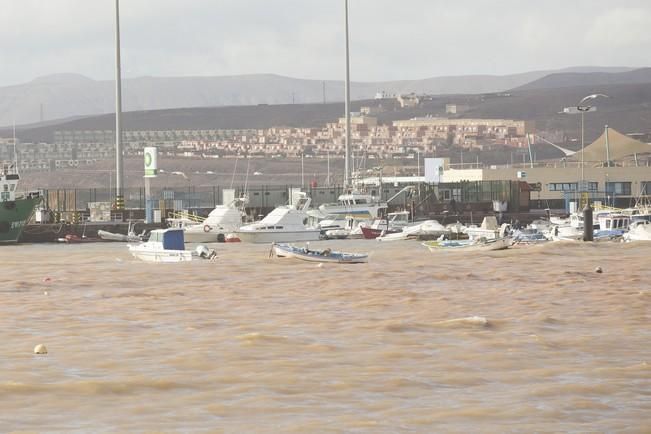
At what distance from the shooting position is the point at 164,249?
59.3 metres

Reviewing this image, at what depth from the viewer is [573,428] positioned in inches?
768

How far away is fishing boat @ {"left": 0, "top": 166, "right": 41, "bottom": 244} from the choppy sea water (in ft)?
133

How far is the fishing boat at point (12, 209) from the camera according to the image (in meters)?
87.8

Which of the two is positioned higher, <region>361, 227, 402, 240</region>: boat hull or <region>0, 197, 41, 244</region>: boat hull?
<region>0, 197, 41, 244</region>: boat hull

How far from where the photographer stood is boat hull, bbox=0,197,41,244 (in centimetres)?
8769

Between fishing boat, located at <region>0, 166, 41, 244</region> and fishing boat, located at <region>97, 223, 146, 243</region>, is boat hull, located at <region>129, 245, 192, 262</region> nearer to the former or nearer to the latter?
fishing boat, located at <region>97, 223, 146, 243</region>

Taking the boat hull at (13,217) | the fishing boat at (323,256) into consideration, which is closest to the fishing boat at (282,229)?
the boat hull at (13,217)

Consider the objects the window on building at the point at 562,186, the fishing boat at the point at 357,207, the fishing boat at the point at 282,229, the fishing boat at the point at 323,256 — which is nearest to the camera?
the fishing boat at the point at 323,256

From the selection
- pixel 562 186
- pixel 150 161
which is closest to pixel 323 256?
pixel 150 161

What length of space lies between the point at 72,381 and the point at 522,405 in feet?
23.6

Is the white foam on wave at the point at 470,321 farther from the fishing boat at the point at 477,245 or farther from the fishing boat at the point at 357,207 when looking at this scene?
the fishing boat at the point at 357,207

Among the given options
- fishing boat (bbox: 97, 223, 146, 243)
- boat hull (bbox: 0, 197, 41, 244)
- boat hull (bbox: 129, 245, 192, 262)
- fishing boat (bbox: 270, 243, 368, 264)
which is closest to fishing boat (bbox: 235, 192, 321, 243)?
fishing boat (bbox: 97, 223, 146, 243)

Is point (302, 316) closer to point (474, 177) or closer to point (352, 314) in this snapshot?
point (352, 314)

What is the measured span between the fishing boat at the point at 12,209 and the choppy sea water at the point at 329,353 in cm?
4054
